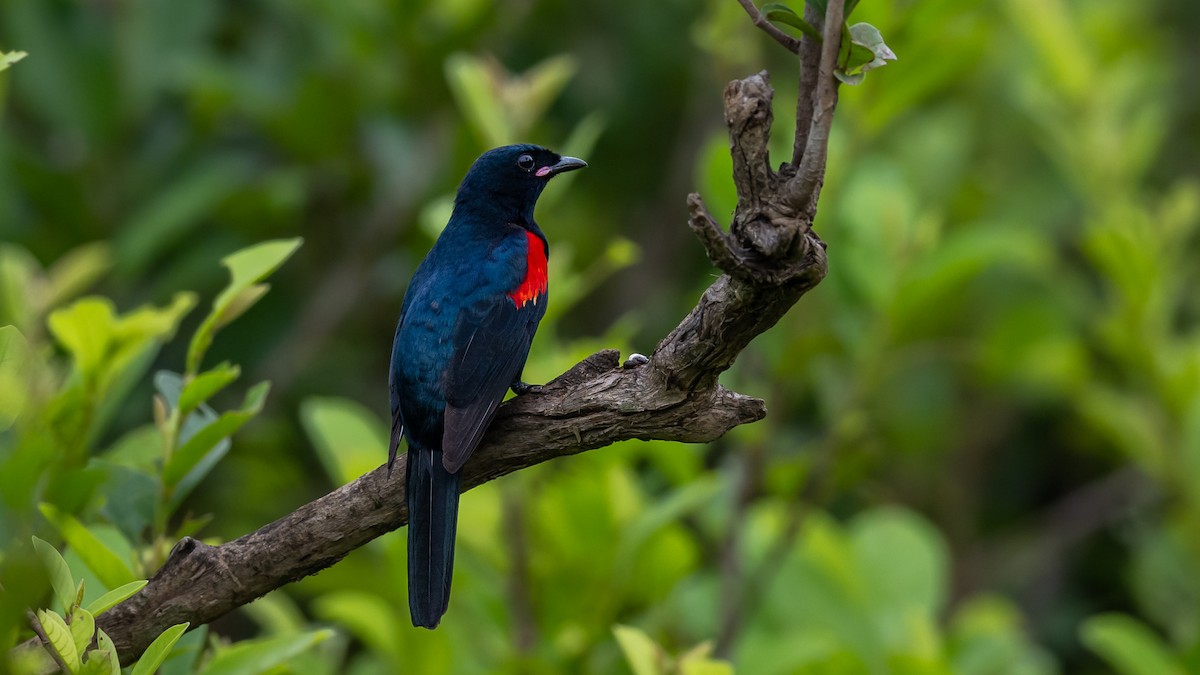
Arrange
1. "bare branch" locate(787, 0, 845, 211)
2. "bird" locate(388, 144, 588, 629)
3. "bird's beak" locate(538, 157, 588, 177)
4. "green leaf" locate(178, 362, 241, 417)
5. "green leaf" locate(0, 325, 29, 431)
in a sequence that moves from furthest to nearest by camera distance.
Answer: "bird's beak" locate(538, 157, 588, 177), "bird" locate(388, 144, 588, 629), "green leaf" locate(178, 362, 241, 417), "green leaf" locate(0, 325, 29, 431), "bare branch" locate(787, 0, 845, 211)

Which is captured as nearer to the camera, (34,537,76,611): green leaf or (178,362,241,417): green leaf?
(34,537,76,611): green leaf

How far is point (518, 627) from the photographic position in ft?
12.0

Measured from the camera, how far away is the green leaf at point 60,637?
1957 millimetres

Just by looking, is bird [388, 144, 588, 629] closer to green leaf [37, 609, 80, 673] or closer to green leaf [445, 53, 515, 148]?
green leaf [445, 53, 515, 148]

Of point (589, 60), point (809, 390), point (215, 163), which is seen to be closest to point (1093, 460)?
point (809, 390)

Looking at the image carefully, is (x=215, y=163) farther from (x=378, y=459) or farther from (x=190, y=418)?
(x=190, y=418)

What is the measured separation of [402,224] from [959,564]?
2937 millimetres

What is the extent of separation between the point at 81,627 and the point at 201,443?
0.67 metres

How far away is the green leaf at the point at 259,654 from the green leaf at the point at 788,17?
1.40 m

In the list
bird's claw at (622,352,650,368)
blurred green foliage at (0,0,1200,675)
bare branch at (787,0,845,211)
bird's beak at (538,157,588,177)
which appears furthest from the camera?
bird's beak at (538,157,588,177)

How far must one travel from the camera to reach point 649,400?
2.31 m

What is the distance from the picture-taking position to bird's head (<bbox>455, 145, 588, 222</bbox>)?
148 inches

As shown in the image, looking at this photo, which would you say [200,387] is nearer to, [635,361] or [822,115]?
[635,361]

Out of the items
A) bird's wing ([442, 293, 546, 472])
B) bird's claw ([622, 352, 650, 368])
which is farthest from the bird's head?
bird's claw ([622, 352, 650, 368])
